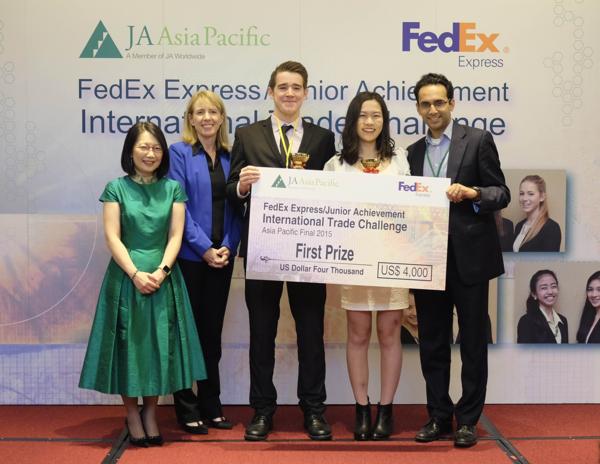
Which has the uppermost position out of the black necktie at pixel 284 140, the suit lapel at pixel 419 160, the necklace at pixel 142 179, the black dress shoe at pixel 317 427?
the black necktie at pixel 284 140

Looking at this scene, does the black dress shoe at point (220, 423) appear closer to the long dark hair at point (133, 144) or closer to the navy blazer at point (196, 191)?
the navy blazer at point (196, 191)

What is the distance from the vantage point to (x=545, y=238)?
4.72 m

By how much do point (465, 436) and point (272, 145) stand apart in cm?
178

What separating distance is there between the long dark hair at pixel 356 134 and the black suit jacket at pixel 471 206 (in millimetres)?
331

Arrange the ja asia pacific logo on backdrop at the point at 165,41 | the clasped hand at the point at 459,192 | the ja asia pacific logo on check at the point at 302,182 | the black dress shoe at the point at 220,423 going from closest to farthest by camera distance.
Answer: the clasped hand at the point at 459,192, the ja asia pacific logo on check at the point at 302,182, the black dress shoe at the point at 220,423, the ja asia pacific logo on backdrop at the point at 165,41

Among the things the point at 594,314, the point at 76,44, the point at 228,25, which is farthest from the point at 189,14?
the point at 594,314

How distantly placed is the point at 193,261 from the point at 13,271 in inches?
51.5

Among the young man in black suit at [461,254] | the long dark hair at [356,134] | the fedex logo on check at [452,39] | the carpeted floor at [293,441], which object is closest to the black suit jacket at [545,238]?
the young man in black suit at [461,254]

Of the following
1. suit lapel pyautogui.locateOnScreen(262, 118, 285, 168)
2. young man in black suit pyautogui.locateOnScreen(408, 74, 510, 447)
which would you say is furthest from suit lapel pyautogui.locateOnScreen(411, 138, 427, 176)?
suit lapel pyautogui.locateOnScreen(262, 118, 285, 168)

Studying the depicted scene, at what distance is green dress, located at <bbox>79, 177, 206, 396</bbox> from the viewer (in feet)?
12.6

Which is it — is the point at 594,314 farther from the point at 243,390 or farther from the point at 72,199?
the point at 72,199

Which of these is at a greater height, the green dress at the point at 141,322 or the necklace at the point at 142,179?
the necklace at the point at 142,179

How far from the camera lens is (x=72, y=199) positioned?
4.71m

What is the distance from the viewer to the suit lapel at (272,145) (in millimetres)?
4016
